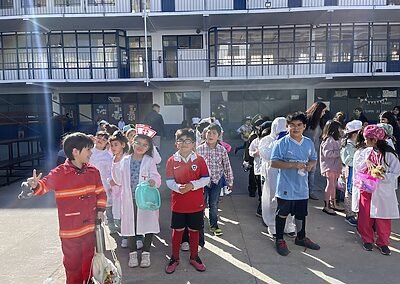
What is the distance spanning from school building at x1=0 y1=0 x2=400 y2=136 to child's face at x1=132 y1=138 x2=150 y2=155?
12233 millimetres

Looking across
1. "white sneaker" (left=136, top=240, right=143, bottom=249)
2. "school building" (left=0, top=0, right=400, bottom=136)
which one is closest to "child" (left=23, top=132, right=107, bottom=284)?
"white sneaker" (left=136, top=240, right=143, bottom=249)

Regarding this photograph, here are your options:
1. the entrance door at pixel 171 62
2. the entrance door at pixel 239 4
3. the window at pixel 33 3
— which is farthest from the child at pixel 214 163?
the window at pixel 33 3

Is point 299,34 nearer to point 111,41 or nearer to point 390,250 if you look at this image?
point 111,41

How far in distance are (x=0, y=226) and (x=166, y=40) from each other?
568 inches

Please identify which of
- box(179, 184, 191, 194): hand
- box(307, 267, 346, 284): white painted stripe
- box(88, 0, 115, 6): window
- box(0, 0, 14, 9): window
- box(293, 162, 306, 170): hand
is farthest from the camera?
box(0, 0, 14, 9): window

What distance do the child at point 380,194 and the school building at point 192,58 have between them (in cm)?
1217

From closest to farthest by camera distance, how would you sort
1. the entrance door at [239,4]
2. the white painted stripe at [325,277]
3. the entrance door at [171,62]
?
the white painted stripe at [325,277], the entrance door at [239,4], the entrance door at [171,62]

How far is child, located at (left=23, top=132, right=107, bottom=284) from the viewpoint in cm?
299

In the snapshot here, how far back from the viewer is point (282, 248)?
162 inches

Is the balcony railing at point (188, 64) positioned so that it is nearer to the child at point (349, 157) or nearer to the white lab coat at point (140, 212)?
the child at point (349, 157)

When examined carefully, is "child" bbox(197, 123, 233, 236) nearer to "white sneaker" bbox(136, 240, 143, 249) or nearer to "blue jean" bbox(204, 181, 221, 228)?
"blue jean" bbox(204, 181, 221, 228)

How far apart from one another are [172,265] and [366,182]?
2659 mm

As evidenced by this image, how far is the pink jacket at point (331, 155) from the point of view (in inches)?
220

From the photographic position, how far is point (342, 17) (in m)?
16.0
